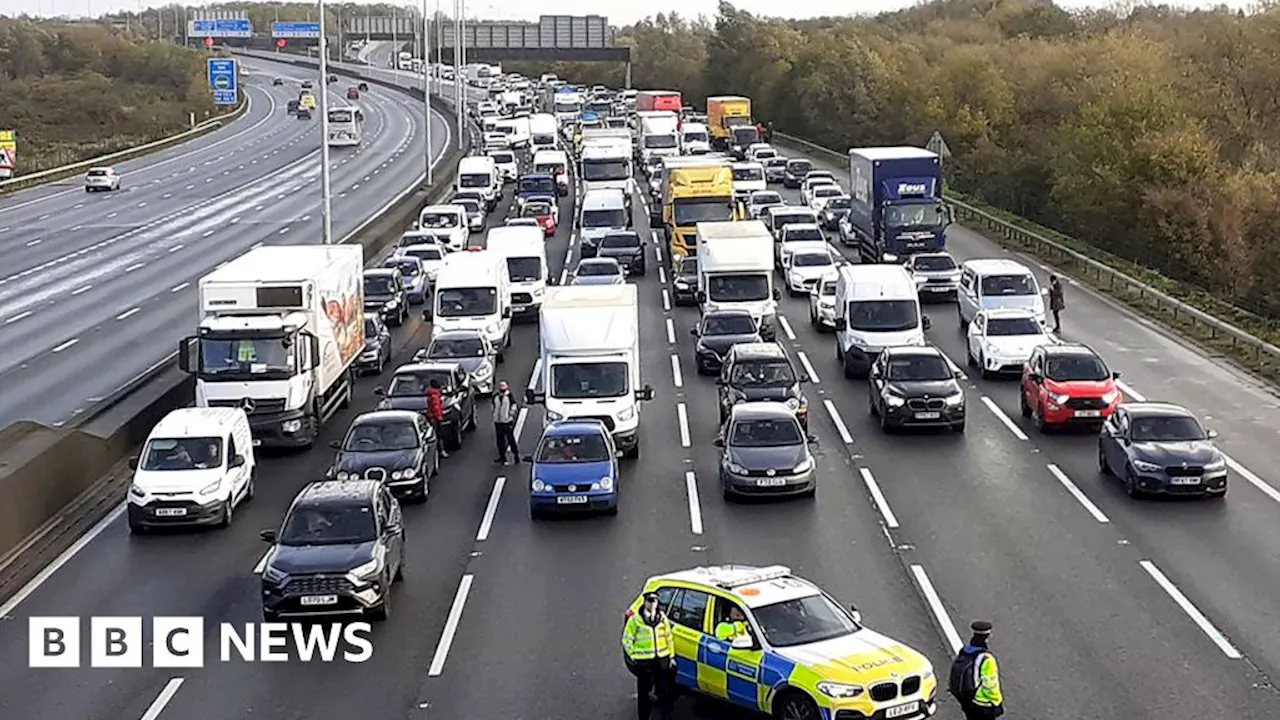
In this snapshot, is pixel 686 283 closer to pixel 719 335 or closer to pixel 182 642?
pixel 719 335

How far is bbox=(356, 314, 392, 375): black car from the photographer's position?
134 ft

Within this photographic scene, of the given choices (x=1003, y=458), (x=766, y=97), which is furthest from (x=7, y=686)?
(x=766, y=97)

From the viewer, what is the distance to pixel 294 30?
186125 millimetres

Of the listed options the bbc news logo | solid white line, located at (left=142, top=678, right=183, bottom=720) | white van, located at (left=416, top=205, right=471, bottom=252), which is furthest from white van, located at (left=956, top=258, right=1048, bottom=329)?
solid white line, located at (left=142, top=678, right=183, bottom=720)

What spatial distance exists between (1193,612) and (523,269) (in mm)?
29799

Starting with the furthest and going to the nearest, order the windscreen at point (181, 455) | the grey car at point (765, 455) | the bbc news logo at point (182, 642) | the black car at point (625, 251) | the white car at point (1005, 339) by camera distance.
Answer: the black car at point (625, 251) → the white car at point (1005, 339) → the grey car at point (765, 455) → the windscreen at point (181, 455) → the bbc news logo at point (182, 642)

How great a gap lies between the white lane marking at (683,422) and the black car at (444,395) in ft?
14.4

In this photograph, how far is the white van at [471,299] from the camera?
4116 centimetres

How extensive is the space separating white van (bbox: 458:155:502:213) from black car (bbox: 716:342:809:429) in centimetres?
4188

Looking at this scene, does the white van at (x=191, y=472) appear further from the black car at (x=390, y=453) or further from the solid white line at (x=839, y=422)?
the solid white line at (x=839, y=422)

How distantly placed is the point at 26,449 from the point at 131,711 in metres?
10.4

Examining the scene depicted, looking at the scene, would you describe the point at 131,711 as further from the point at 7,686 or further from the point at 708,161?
the point at 708,161

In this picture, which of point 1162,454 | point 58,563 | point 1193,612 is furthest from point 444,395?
point 1193,612

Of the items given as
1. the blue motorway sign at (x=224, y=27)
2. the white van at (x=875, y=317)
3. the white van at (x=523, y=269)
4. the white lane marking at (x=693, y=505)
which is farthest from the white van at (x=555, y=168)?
the blue motorway sign at (x=224, y=27)
